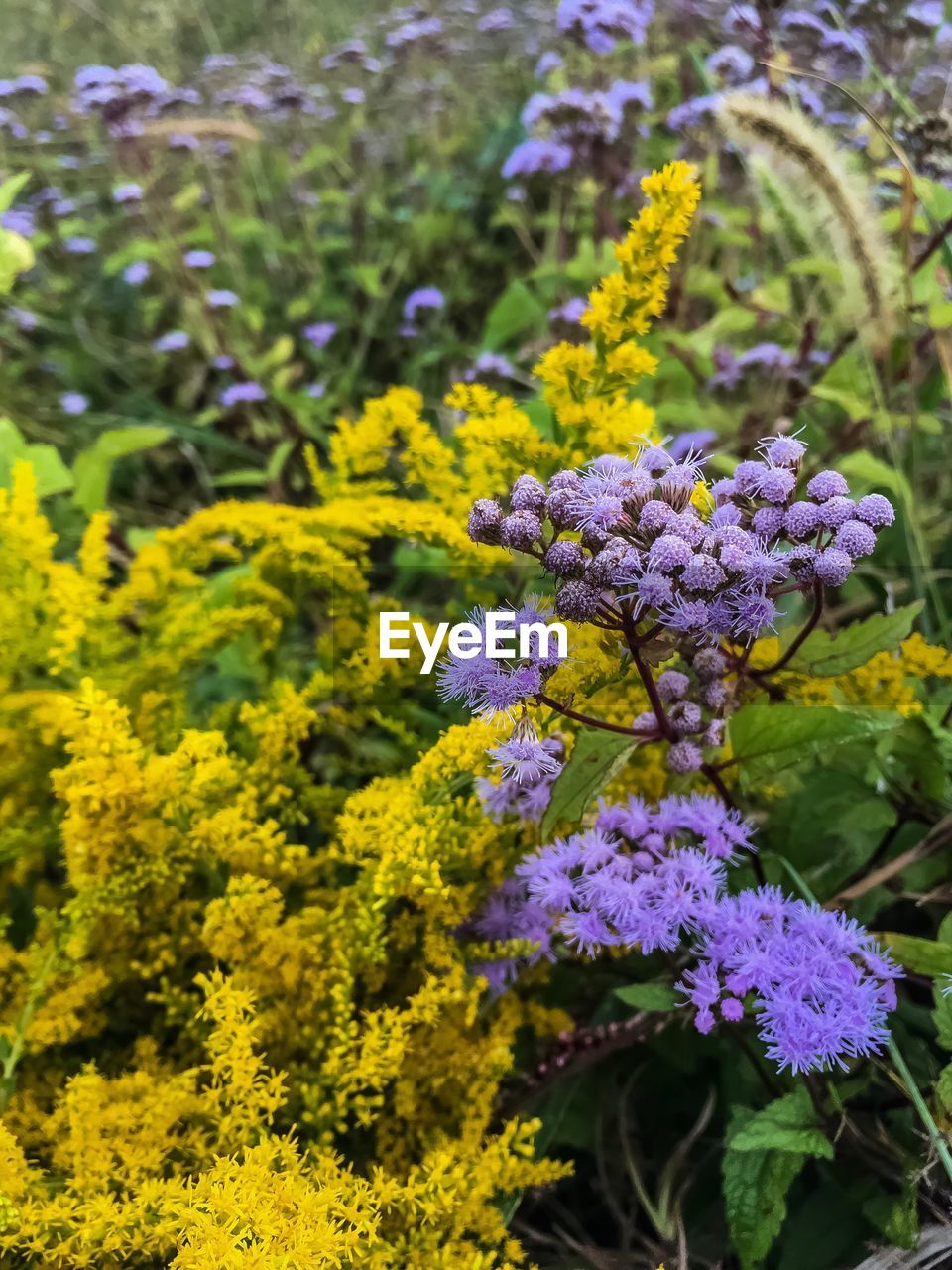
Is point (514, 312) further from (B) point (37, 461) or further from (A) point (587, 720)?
(A) point (587, 720)

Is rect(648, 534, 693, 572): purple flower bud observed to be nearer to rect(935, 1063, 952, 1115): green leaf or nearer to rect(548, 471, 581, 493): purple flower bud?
rect(548, 471, 581, 493): purple flower bud

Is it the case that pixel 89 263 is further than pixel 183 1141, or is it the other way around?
pixel 89 263

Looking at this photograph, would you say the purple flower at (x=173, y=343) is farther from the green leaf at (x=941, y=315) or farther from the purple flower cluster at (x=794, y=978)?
the purple flower cluster at (x=794, y=978)

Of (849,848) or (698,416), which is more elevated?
(698,416)

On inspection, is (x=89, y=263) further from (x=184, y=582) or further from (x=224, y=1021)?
(x=224, y=1021)

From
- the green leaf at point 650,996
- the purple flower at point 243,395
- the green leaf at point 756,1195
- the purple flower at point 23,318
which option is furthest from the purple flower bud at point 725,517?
the purple flower at point 23,318

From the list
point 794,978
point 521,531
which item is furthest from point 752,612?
point 794,978

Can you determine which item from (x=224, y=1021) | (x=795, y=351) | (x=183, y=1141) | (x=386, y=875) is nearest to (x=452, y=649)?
(x=386, y=875)
